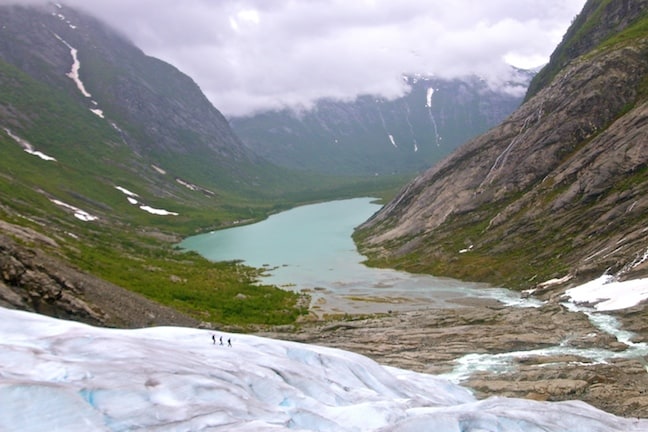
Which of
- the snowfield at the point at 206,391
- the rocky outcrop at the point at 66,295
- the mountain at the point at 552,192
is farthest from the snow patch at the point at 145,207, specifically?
the snowfield at the point at 206,391

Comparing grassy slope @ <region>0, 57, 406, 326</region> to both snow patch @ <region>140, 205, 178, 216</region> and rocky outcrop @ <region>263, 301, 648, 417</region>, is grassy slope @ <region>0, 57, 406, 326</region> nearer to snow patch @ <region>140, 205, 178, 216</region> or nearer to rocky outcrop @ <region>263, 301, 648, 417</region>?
snow patch @ <region>140, 205, 178, 216</region>

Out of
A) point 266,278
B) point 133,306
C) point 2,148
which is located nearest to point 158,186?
point 2,148

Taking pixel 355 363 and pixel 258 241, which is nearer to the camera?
pixel 355 363

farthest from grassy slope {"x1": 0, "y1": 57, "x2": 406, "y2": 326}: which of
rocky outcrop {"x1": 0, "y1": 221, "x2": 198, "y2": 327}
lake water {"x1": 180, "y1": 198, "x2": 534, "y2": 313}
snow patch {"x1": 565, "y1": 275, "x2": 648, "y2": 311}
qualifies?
snow patch {"x1": 565, "y1": 275, "x2": 648, "y2": 311}

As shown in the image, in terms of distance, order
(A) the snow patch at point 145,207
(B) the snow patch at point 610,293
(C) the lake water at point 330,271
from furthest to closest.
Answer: (A) the snow patch at point 145,207 < (C) the lake water at point 330,271 < (B) the snow patch at point 610,293

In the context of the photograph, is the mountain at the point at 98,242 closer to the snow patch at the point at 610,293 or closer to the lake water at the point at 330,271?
the lake water at the point at 330,271

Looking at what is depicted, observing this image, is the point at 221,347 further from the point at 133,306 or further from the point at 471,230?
the point at 471,230
